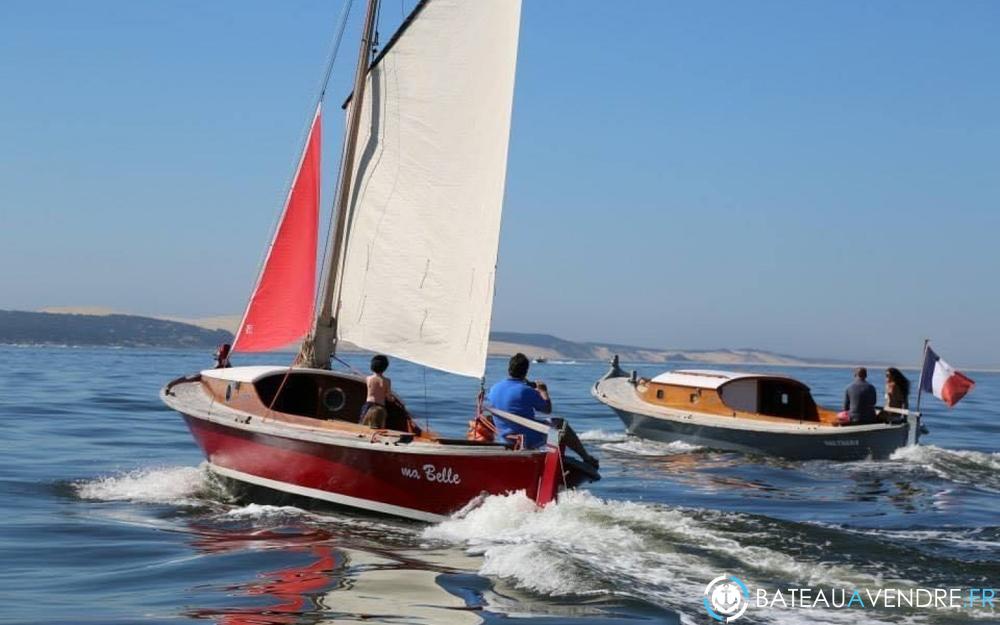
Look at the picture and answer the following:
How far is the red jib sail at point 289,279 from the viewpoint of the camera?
2128 cm

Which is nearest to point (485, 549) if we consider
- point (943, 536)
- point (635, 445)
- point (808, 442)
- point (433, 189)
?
point (433, 189)

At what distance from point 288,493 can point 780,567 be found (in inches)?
317

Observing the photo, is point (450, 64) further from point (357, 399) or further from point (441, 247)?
point (357, 399)

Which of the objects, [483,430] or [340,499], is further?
[483,430]

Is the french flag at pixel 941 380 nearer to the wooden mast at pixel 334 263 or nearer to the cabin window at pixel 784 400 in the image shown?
the cabin window at pixel 784 400

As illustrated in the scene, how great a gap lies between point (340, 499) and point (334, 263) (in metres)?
5.13

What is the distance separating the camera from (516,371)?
16953 mm

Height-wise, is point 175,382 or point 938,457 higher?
point 175,382

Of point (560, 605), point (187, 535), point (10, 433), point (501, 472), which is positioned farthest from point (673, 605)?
point (10, 433)

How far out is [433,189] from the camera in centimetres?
1986

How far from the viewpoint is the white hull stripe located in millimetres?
16875

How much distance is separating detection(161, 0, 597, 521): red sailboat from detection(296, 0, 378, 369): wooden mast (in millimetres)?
25

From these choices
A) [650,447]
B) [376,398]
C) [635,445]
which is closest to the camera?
[376,398]

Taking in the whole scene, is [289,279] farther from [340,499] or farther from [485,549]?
[485,549]
